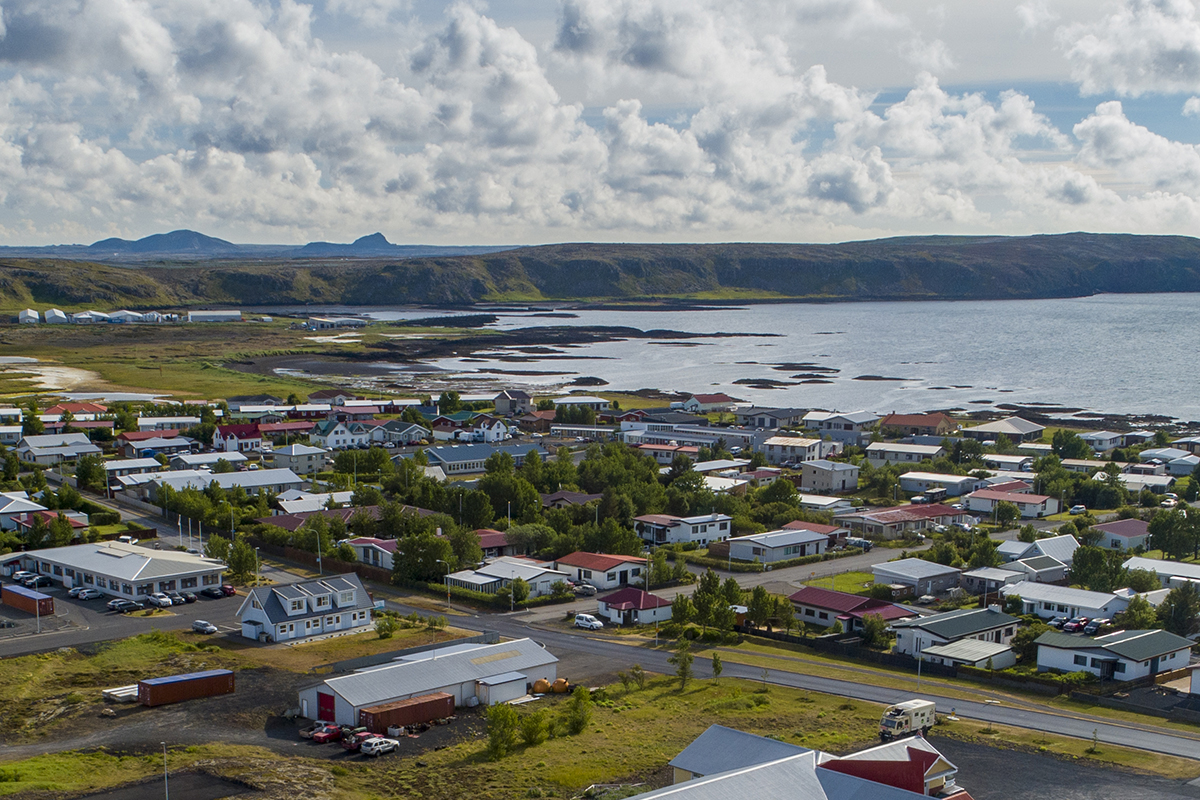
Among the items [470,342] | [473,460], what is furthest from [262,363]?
[473,460]

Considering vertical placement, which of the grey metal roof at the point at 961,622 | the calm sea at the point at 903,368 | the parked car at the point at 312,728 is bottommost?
the parked car at the point at 312,728

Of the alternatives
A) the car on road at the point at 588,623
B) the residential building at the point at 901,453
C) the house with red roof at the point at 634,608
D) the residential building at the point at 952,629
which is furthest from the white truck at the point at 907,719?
the residential building at the point at 901,453

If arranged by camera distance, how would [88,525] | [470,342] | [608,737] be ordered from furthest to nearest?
[470,342], [88,525], [608,737]

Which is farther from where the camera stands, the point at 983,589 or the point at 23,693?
the point at 983,589

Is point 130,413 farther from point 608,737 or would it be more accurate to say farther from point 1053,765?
point 1053,765

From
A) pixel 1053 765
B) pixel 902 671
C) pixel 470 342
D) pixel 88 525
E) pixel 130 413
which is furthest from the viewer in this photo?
pixel 470 342

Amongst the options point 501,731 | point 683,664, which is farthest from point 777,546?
point 501,731

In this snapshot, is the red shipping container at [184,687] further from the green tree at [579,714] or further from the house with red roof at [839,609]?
the house with red roof at [839,609]

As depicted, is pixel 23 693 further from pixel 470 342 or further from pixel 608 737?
pixel 470 342
